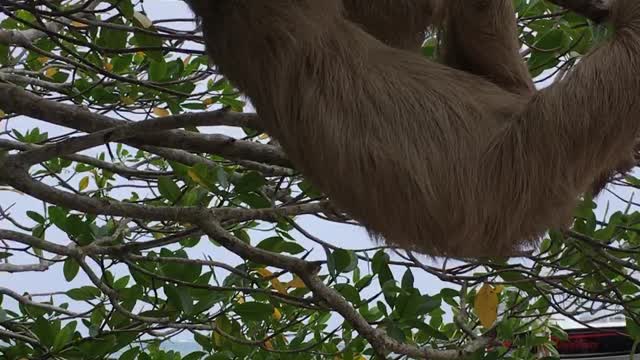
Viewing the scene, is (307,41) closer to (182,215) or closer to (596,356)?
(182,215)

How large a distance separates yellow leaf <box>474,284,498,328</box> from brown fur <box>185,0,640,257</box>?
1.06 metres

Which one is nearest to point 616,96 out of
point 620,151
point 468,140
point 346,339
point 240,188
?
point 620,151

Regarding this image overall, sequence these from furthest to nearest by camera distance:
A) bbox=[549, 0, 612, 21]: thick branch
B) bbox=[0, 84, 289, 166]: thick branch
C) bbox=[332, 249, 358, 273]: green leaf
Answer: bbox=[332, 249, 358, 273]: green leaf, bbox=[0, 84, 289, 166]: thick branch, bbox=[549, 0, 612, 21]: thick branch

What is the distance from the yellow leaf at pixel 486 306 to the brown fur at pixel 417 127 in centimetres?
106

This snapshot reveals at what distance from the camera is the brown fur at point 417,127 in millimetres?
1741

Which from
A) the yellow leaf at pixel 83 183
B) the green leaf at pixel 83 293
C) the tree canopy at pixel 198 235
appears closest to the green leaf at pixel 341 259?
the tree canopy at pixel 198 235

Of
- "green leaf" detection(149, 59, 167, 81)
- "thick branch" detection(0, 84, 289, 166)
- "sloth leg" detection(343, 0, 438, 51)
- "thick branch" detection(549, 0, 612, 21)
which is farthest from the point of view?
"green leaf" detection(149, 59, 167, 81)

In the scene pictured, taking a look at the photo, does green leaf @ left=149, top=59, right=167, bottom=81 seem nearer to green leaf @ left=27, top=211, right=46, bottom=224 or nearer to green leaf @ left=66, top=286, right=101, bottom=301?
green leaf @ left=27, top=211, right=46, bottom=224

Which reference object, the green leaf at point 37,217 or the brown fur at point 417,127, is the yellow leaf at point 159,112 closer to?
the green leaf at point 37,217

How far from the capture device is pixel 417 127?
1.80 m

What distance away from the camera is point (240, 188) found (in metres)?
2.25

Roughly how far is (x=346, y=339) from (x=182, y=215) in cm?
140

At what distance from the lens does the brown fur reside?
5.71 ft

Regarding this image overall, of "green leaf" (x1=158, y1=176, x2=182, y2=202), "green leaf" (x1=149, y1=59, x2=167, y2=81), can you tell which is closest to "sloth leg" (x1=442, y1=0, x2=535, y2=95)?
"green leaf" (x1=158, y1=176, x2=182, y2=202)
